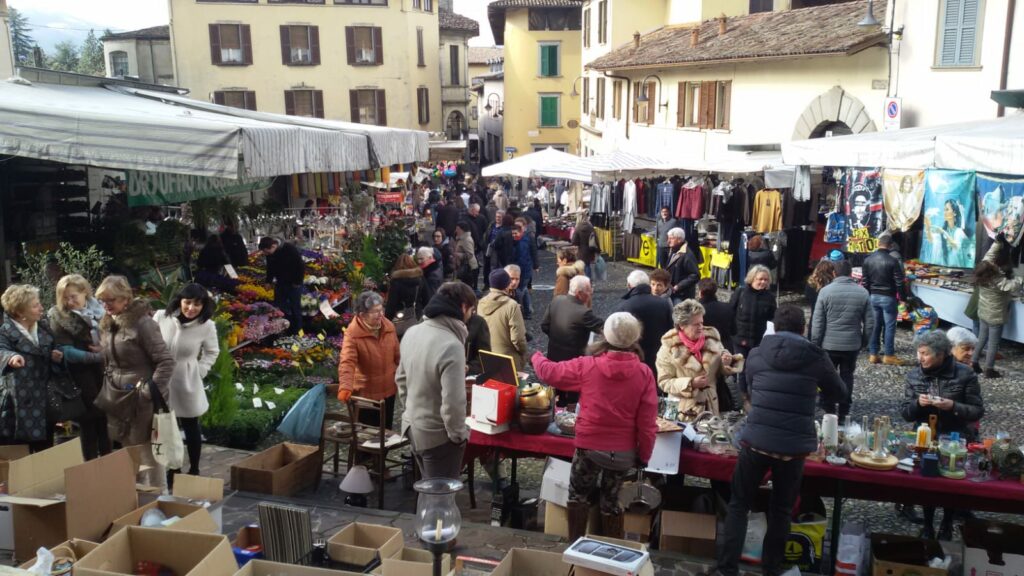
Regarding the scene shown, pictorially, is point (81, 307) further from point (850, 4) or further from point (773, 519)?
point (850, 4)

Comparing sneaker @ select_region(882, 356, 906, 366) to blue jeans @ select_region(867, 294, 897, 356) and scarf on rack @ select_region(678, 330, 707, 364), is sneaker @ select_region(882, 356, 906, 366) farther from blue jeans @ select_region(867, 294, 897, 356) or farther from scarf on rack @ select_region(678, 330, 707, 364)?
scarf on rack @ select_region(678, 330, 707, 364)

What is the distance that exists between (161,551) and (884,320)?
27.5ft

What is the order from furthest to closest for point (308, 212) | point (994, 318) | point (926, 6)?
1. point (308, 212)
2. point (926, 6)
3. point (994, 318)

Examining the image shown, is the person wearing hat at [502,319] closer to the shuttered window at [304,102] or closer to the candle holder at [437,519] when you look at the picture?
the candle holder at [437,519]

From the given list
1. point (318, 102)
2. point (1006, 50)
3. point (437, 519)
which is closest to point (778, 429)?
point (437, 519)

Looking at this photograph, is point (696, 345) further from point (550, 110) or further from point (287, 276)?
point (550, 110)

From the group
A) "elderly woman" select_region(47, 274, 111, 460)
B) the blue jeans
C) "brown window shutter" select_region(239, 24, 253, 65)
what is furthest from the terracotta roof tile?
"brown window shutter" select_region(239, 24, 253, 65)

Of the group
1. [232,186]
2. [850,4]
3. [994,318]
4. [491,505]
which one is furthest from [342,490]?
[850,4]

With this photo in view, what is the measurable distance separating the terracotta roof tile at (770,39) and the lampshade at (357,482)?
11.4 meters

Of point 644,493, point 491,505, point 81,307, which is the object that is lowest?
point 491,505

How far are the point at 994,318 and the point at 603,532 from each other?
6.32 metres

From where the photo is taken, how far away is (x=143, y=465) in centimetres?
601

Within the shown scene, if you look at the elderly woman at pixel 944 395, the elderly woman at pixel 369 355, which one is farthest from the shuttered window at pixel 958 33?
the elderly woman at pixel 369 355

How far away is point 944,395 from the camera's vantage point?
5.67m
